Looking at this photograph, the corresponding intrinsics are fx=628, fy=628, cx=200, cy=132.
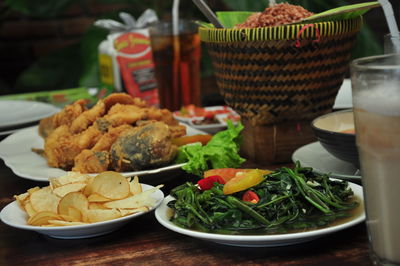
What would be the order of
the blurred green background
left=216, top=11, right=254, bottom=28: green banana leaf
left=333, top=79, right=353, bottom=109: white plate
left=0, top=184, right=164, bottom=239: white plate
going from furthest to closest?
1. the blurred green background
2. left=333, top=79, right=353, bottom=109: white plate
3. left=216, top=11, right=254, bottom=28: green banana leaf
4. left=0, top=184, right=164, bottom=239: white plate

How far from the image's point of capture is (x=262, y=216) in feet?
3.14

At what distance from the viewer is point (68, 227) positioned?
3.28 feet

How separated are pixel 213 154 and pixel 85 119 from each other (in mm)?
359

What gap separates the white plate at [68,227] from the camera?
101 cm

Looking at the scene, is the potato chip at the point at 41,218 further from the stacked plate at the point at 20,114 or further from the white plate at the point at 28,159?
the stacked plate at the point at 20,114

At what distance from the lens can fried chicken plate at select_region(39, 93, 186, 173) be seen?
134 centimetres

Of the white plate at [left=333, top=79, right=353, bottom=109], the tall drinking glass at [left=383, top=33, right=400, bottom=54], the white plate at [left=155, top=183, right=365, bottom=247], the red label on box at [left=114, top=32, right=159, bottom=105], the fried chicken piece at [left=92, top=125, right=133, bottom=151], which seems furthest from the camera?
the red label on box at [left=114, top=32, right=159, bottom=105]

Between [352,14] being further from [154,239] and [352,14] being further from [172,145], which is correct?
[154,239]

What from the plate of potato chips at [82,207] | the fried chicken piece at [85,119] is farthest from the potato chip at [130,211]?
the fried chicken piece at [85,119]

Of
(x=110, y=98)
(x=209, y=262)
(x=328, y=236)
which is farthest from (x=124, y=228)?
(x=110, y=98)

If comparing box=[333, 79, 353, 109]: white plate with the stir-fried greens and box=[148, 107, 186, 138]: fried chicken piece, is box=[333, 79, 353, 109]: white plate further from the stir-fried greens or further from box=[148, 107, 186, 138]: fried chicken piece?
the stir-fried greens

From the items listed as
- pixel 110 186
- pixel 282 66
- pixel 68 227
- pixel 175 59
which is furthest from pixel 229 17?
pixel 68 227

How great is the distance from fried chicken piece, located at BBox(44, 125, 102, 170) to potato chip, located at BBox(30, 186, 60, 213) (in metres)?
0.32

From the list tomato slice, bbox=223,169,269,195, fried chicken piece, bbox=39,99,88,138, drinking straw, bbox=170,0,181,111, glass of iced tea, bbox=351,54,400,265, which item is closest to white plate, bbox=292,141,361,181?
tomato slice, bbox=223,169,269,195
